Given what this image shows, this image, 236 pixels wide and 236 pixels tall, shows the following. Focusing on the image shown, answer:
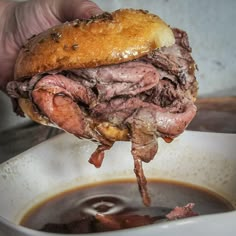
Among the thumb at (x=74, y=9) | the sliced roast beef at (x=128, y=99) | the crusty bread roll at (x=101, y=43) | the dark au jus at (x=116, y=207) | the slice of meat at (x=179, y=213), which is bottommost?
the dark au jus at (x=116, y=207)

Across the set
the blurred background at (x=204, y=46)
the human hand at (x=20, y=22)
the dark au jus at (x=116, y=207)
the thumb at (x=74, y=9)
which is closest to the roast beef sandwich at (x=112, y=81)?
the dark au jus at (x=116, y=207)

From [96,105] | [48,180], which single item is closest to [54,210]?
[48,180]

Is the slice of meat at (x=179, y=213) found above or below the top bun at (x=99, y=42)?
below

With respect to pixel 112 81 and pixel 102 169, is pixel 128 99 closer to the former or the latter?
pixel 112 81

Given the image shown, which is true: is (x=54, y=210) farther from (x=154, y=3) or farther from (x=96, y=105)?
(x=154, y=3)

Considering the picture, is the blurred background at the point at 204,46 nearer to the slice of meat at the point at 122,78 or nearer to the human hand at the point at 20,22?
the human hand at the point at 20,22

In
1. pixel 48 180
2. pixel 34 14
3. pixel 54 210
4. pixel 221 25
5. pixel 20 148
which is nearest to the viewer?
pixel 54 210
